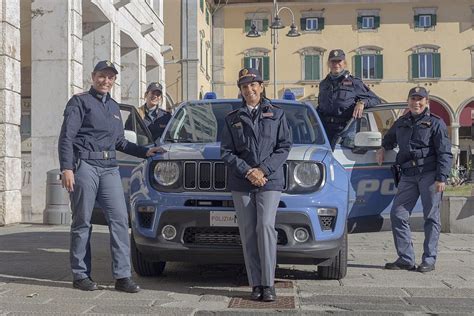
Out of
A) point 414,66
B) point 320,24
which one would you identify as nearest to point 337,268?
point 414,66

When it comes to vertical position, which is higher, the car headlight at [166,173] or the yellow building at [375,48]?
the yellow building at [375,48]

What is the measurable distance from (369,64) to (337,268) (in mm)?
38568

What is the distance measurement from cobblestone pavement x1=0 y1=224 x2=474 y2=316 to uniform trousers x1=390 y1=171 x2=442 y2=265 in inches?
9.8

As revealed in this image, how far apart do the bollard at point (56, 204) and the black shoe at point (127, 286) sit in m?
6.65

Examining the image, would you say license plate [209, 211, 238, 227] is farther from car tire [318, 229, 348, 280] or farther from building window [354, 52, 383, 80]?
building window [354, 52, 383, 80]

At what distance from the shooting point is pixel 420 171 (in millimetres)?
7121

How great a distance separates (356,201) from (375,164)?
54 centimetres

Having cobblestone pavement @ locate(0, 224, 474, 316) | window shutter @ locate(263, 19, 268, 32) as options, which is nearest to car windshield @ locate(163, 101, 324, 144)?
cobblestone pavement @ locate(0, 224, 474, 316)

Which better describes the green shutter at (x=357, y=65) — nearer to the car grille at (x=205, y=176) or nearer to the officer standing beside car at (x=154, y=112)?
the officer standing beside car at (x=154, y=112)

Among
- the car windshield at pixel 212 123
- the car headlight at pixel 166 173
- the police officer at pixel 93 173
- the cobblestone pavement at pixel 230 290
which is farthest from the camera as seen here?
the car windshield at pixel 212 123

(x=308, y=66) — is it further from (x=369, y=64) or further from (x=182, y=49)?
(x=182, y=49)

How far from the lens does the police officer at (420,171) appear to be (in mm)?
7078

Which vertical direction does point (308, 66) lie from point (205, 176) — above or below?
above

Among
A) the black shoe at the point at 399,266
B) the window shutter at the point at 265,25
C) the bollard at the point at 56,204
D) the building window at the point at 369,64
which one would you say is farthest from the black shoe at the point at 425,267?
the window shutter at the point at 265,25
